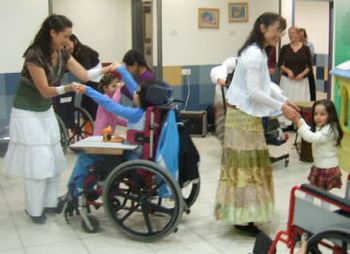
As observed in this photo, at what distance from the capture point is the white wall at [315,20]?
374 inches

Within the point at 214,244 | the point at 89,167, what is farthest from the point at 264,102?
the point at 89,167

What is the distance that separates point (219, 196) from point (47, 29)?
150 cm

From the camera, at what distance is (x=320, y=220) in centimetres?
224

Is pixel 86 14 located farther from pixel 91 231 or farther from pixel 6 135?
pixel 91 231

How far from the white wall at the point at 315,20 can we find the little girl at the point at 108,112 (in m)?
6.07

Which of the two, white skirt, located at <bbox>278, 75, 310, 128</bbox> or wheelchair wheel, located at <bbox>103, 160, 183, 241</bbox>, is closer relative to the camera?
wheelchair wheel, located at <bbox>103, 160, 183, 241</bbox>

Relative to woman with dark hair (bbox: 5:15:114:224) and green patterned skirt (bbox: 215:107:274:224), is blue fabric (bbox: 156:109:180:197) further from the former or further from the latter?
woman with dark hair (bbox: 5:15:114:224)

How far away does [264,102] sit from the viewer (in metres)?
3.00

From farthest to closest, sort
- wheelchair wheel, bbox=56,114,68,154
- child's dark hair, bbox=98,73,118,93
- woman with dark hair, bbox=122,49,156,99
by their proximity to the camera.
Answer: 1. wheelchair wheel, bbox=56,114,68,154
2. child's dark hair, bbox=98,73,118,93
3. woman with dark hair, bbox=122,49,156,99

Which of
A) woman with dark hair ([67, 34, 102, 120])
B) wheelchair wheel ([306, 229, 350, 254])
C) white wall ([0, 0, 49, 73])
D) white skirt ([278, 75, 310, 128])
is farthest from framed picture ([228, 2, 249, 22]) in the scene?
wheelchair wheel ([306, 229, 350, 254])

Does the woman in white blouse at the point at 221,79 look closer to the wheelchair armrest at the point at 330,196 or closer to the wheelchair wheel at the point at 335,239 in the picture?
the wheelchair armrest at the point at 330,196

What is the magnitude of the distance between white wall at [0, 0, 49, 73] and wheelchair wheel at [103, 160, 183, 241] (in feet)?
9.92

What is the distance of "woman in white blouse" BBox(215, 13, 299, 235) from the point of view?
3.01 meters

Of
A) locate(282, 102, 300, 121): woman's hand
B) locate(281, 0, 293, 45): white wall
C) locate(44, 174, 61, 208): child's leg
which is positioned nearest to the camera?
locate(282, 102, 300, 121): woman's hand
